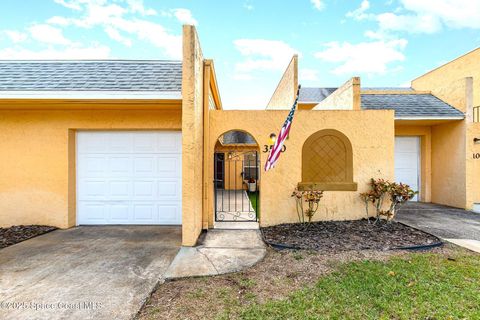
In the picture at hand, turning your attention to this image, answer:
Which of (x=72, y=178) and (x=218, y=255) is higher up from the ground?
(x=72, y=178)

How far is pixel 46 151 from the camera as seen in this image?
21.3 feet

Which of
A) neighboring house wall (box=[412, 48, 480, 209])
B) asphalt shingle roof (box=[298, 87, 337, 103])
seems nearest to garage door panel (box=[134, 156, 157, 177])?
neighboring house wall (box=[412, 48, 480, 209])

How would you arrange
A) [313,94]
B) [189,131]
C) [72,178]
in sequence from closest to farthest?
[189,131] → [72,178] → [313,94]

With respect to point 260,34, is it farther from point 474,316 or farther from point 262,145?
point 474,316

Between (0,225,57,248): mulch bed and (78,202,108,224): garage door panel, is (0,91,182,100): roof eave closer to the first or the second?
(78,202,108,224): garage door panel

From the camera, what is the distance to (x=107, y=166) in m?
6.78

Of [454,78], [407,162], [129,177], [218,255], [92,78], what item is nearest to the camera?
[218,255]

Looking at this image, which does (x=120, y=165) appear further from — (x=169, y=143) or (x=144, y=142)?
(x=169, y=143)

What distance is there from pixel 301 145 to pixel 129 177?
17.1 ft

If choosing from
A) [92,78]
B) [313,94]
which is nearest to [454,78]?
[313,94]

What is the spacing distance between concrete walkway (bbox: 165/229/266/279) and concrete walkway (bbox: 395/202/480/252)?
4558 millimetres

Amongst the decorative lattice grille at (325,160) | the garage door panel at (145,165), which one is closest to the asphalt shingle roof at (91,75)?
the garage door panel at (145,165)

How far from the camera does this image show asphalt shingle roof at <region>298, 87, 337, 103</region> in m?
19.0

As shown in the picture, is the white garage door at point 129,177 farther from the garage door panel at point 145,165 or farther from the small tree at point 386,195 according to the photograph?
the small tree at point 386,195
